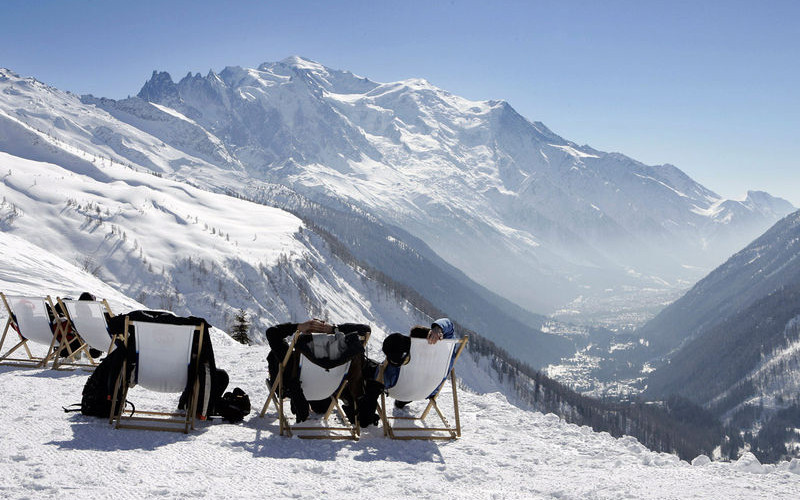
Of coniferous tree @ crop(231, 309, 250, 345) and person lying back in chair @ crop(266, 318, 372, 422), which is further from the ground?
person lying back in chair @ crop(266, 318, 372, 422)

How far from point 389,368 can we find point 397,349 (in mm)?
410

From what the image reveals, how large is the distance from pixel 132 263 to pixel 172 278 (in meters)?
7.08

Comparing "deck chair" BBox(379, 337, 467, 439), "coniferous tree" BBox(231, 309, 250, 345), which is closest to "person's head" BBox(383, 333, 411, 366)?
"deck chair" BBox(379, 337, 467, 439)

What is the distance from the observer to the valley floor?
6.02 m

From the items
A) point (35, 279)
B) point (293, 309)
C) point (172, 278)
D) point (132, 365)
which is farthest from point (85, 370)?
point (293, 309)

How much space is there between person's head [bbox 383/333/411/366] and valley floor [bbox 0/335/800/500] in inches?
49.4

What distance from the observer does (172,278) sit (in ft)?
320

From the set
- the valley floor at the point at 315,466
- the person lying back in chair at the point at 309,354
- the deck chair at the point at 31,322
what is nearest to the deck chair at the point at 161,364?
the valley floor at the point at 315,466

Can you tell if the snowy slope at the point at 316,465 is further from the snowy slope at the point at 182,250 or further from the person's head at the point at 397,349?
the snowy slope at the point at 182,250

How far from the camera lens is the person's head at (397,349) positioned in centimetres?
925

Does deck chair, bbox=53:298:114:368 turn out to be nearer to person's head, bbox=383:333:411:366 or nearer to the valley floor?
the valley floor

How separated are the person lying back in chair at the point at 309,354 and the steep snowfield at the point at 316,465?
2.06ft

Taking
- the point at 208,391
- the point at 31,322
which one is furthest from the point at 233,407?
the point at 31,322

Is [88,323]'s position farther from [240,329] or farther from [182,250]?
[182,250]
